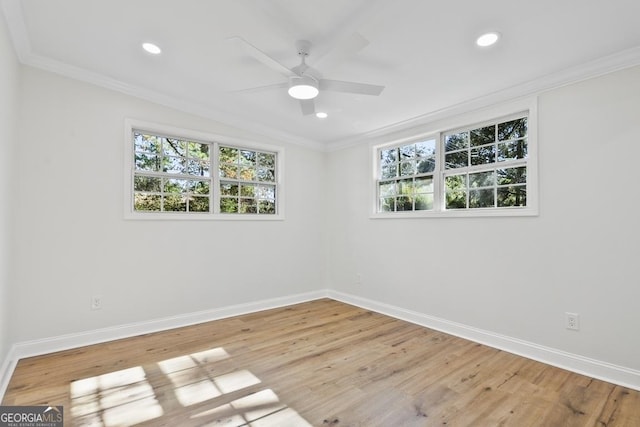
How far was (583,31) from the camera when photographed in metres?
2.15

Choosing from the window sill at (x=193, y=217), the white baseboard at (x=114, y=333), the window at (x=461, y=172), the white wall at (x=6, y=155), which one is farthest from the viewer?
the window sill at (x=193, y=217)

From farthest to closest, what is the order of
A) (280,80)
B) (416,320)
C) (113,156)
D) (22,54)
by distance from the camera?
(416,320), (113,156), (280,80), (22,54)

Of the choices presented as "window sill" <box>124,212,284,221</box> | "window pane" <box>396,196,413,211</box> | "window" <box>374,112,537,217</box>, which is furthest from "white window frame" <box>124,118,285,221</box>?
"window pane" <box>396,196,413,211</box>

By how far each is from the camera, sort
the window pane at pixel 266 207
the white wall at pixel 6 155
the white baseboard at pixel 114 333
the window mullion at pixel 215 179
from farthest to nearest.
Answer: the window pane at pixel 266 207 → the window mullion at pixel 215 179 → the white baseboard at pixel 114 333 → the white wall at pixel 6 155

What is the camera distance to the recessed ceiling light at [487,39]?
2206 millimetres

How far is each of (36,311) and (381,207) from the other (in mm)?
3967

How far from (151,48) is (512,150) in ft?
11.4

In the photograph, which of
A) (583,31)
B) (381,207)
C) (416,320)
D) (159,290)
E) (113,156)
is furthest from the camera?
(381,207)

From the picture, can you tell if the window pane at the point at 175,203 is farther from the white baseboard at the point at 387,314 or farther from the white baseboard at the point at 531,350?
the white baseboard at the point at 531,350

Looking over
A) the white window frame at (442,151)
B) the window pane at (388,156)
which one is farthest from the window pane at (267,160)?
the window pane at (388,156)

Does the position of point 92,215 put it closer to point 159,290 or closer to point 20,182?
point 20,182

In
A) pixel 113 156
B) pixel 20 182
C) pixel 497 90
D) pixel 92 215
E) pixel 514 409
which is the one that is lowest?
pixel 514 409

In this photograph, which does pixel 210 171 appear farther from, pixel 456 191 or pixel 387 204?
pixel 456 191

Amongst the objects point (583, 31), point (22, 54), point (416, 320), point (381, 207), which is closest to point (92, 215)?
point (22, 54)
